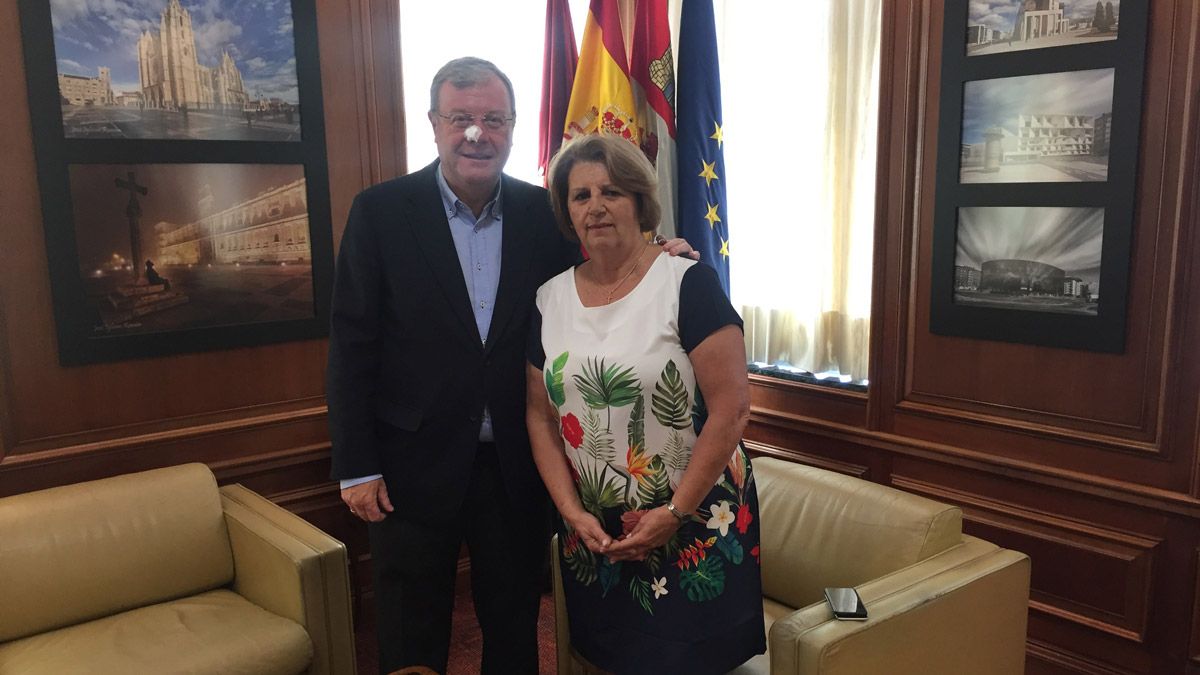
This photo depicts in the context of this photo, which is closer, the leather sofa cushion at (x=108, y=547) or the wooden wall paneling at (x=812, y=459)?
the leather sofa cushion at (x=108, y=547)

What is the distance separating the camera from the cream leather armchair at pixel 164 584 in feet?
6.14

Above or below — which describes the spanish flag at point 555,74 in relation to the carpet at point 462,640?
above

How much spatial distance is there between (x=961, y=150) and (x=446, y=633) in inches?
76.6

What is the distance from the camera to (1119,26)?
202cm

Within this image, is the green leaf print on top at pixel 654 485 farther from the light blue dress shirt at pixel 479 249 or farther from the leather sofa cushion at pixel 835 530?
the leather sofa cushion at pixel 835 530

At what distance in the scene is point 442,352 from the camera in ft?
5.53

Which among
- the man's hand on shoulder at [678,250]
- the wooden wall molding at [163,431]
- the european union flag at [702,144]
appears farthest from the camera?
the european union flag at [702,144]

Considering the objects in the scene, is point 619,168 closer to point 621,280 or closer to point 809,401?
point 621,280

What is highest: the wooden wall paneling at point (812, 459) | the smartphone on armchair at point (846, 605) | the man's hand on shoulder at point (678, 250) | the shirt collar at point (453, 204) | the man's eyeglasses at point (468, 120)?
the man's eyeglasses at point (468, 120)

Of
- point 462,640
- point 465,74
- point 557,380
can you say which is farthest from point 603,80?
point 462,640

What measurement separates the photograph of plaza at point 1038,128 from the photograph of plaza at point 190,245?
2.05 m

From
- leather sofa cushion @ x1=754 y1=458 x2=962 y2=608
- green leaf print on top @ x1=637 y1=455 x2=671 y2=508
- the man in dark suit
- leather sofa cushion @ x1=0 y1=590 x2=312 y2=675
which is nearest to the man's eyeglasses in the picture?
the man in dark suit

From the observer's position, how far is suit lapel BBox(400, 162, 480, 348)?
168 cm

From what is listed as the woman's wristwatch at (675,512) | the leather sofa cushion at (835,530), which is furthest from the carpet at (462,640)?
the woman's wristwatch at (675,512)
